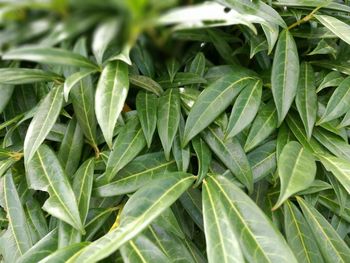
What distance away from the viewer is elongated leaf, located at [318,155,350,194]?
0.68 meters

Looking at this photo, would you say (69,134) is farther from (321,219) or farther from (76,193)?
(321,219)

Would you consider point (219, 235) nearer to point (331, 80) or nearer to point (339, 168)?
point (339, 168)

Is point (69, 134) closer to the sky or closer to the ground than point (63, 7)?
closer to the ground

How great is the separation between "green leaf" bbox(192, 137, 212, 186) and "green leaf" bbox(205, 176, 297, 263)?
48 millimetres

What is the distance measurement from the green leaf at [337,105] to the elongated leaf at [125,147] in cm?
30

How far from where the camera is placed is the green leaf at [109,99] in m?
0.58

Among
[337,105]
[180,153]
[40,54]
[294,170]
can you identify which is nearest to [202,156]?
[180,153]

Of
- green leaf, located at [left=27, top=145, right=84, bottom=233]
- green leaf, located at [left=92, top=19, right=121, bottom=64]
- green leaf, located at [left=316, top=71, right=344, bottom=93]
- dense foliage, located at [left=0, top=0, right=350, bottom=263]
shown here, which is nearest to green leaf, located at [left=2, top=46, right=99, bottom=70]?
green leaf, located at [left=92, top=19, right=121, bottom=64]

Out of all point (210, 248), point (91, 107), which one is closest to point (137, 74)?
point (91, 107)

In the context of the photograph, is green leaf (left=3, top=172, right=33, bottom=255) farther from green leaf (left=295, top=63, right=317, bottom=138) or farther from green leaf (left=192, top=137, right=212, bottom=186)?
green leaf (left=295, top=63, right=317, bottom=138)

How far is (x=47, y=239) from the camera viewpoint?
69 cm

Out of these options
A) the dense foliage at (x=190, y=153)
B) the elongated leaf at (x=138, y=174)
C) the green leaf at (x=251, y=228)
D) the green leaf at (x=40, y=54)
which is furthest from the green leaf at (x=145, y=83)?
the green leaf at (x=40, y=54)

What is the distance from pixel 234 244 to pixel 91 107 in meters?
0.32

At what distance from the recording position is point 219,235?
586mm
